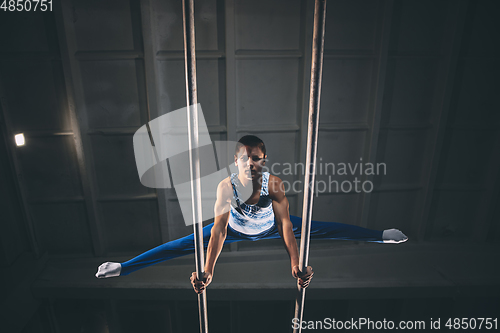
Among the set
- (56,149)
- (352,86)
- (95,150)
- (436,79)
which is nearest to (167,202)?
(95,150)

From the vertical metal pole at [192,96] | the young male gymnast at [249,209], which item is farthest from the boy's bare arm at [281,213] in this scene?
the vertical metal pole at [192,96]

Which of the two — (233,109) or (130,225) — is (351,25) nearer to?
(233,109)

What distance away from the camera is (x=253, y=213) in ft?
7.84

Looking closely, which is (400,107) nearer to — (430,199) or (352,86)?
(352,86)

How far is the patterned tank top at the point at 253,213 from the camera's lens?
2371 millimetres

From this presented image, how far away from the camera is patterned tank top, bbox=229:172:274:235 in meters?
2.37

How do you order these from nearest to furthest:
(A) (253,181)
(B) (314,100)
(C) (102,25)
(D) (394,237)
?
1. (B) (314,100)
2. (A) (253,181)
3. (D) (394,237)
4. (C) (102,25)

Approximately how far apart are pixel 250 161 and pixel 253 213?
0.56 m

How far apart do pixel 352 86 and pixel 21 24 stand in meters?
5.05

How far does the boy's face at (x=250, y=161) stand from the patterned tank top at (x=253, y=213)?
0.21 metres

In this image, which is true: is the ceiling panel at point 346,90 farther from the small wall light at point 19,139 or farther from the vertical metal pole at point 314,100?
the small wall light at point 19,139

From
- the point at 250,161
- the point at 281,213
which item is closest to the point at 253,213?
the point at 281,213

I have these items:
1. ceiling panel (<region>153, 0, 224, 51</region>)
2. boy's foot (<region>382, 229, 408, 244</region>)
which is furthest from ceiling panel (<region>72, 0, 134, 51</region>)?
boy's foot (<region>382, 229, 408, 244</region>)

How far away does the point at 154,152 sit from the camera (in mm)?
4129
